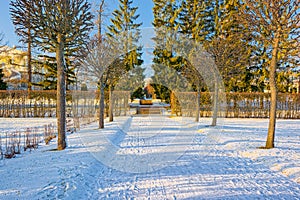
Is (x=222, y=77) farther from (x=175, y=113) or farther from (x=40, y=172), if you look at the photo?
(x=40, y=172)

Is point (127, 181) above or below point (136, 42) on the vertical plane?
below

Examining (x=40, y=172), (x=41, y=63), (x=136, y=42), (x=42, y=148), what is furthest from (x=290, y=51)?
(x=41, y=63)

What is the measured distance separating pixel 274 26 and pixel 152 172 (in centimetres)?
421

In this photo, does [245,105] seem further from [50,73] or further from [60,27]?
[50,73]

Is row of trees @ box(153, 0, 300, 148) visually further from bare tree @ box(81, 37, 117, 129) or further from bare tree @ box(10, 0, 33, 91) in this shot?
bare tree @ box(10, 0, 33, 91)

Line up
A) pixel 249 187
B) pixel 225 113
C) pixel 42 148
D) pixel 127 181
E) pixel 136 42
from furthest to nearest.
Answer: pixel 136 42, pixel 225 113, pixel 42 148, pixel 127 181, pixel 249 187

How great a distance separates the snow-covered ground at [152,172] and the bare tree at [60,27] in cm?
101

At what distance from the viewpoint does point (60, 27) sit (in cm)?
411

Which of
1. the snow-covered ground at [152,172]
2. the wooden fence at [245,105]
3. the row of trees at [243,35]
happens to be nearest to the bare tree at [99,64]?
the snow-covered ground at [152,172]

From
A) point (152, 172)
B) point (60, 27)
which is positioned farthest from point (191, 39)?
point (152, 172)

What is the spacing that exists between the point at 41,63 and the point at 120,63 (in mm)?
9428

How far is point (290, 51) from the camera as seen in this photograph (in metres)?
4.68

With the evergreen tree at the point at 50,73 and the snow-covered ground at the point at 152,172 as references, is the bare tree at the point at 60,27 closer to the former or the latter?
the snow-covered ground at the point at 152,172

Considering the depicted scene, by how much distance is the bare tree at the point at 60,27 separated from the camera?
12.9 ft
